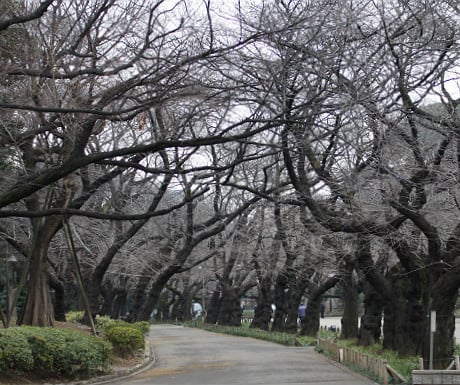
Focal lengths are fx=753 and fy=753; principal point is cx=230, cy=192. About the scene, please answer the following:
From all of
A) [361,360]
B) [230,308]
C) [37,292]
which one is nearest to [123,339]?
[37,292]

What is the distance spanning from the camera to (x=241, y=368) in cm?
2108

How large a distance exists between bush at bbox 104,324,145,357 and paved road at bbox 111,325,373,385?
0.96 meters

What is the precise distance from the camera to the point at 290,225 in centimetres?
3008

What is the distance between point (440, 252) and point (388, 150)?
10.2ft

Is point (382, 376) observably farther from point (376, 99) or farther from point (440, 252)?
point (376, 99)

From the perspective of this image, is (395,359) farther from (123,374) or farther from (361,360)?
(123,374)

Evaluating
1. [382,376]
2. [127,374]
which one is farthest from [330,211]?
[127,374]

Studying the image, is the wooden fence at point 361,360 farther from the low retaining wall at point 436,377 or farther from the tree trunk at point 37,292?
the tree trunk at point 37,292

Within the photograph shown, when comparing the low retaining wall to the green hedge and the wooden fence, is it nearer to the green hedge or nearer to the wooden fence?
the wooden fence

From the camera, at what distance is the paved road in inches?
719

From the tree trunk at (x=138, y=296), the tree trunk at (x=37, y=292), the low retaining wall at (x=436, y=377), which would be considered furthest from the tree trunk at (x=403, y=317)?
the tree trunk at (x=138, y=296)

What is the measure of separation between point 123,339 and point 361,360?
22.0 ft

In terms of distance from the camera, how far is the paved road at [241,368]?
59.9 feet

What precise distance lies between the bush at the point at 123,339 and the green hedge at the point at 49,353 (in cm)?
296
